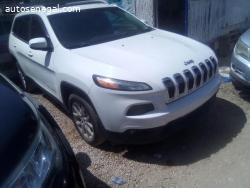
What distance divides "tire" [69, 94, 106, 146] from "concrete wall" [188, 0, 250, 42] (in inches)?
146

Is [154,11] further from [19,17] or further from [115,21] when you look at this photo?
[19,17]

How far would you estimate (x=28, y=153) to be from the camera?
58.0 inches

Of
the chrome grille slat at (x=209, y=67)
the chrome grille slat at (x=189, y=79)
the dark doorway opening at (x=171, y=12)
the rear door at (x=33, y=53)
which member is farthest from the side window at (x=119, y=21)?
the dark doorway opening at (x=171, y=12)

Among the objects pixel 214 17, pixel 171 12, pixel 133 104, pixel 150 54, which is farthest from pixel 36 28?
pixel 171 12

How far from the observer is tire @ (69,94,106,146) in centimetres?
313

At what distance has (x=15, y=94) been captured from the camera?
1.92 m

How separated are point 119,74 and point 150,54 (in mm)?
572

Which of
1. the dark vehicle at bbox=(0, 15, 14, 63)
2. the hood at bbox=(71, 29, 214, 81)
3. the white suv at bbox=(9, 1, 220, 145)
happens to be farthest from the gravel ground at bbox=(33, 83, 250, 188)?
the dark vehicle at bbox=(0, 15, 14, 63)

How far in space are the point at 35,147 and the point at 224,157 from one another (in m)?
2.30

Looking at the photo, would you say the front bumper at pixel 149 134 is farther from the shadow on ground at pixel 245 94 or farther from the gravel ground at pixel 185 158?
the shadow on ground at pixel 245 94

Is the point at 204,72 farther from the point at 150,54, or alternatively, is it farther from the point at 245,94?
the point at 245,94

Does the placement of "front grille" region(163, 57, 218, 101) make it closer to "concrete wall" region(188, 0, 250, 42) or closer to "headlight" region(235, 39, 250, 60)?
"headlight" region(235, 39, 250, 60)

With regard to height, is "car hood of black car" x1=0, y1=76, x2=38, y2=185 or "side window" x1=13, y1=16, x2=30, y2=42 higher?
"car hood of black car" x1=0, y1=76, x2=38, y2=185

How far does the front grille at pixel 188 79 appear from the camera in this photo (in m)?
2.84
